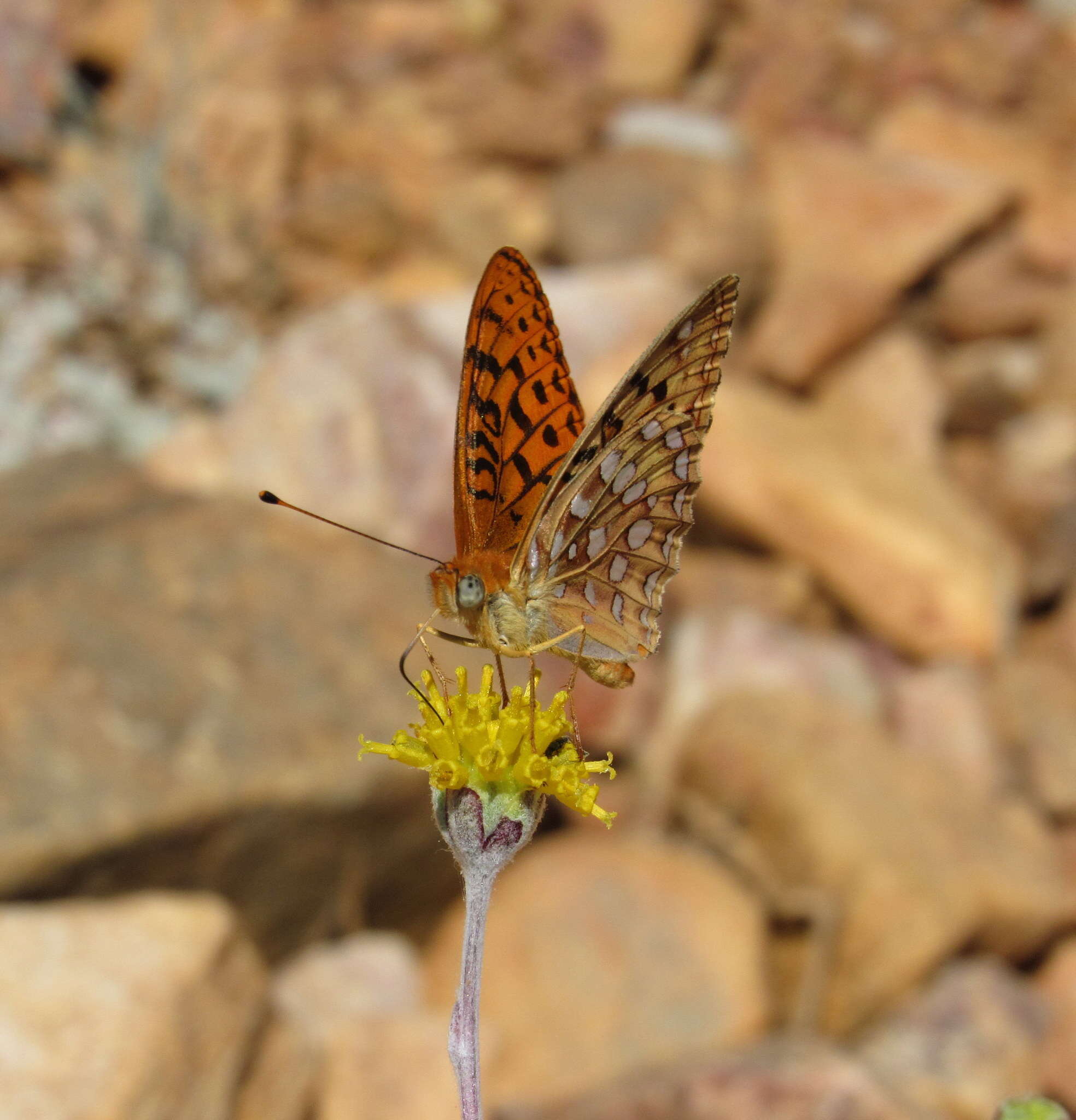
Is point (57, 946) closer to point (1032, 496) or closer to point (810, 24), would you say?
point (1032, 496)

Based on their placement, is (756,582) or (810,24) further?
(810,24)

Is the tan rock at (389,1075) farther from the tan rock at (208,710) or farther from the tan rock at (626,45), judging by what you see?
the tan rock at (626,45)

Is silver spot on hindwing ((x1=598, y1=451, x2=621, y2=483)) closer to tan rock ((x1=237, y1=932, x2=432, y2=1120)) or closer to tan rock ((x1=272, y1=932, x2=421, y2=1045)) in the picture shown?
tan rock ((x1=237, y1=932, x2=432, y2=1120))

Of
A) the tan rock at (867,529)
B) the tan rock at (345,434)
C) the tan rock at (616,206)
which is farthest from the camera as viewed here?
the tan rock at (616,206)

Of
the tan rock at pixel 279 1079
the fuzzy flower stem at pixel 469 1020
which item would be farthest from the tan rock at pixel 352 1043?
the fuzzy flower stem at pixel 469 1020

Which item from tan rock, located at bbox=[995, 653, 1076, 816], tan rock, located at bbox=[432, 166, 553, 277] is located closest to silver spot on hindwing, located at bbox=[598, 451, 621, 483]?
tan rock, located at bbox=[995, 653, 1076, 816]

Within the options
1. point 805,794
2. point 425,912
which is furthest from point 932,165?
point 425,912

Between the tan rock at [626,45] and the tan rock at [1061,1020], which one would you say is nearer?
the tan rock at [1061,1020]
